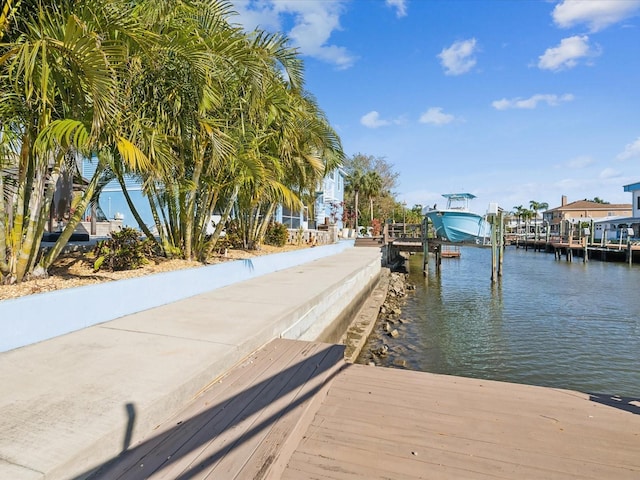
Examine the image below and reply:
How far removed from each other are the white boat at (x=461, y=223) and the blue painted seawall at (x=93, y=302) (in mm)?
14420

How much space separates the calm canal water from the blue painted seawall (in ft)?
13.0

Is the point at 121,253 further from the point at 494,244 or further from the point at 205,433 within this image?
the point at 494,244

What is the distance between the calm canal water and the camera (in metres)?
7.33

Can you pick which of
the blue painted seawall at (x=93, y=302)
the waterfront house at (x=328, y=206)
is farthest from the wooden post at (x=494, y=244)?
the blue painted seawall at (x=93, y=302)

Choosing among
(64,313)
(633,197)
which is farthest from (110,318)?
(633,197)

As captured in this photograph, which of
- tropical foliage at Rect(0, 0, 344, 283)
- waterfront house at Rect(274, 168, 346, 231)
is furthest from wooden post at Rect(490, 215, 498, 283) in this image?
tropical foliage at Rect(0, 0, 344, 283)

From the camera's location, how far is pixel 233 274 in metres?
8.41

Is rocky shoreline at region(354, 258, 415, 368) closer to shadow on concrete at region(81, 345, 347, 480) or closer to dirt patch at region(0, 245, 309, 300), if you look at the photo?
dirt patch at region(0, 245, 309, 300)

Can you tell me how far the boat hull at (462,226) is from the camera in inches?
762

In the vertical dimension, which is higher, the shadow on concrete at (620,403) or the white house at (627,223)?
the white house at (627,223)

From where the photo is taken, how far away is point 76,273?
21.4 ft

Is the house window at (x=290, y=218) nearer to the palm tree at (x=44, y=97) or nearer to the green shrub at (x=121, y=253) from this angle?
A: the green shrub at (x=121, y=253)

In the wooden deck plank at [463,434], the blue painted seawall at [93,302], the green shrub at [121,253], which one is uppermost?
the green shrub at [121,253]

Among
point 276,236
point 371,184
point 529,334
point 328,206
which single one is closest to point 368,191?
point 371,184
